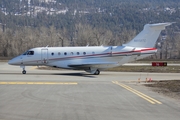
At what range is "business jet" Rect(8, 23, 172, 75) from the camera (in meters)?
35.6

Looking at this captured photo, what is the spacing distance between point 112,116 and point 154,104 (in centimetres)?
363

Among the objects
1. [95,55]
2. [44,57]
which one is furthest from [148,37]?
[44,57]

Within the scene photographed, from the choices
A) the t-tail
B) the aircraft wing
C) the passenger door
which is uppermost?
the t-tail

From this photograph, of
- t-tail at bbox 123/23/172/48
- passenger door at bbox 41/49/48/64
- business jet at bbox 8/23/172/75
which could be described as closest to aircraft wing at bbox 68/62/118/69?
business jet at bbox 8/23/172/75

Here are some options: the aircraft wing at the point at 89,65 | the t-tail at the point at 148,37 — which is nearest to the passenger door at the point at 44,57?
the aircraft wing at the point at 89,65

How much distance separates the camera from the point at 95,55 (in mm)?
35844

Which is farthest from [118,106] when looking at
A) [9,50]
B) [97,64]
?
[9,50]

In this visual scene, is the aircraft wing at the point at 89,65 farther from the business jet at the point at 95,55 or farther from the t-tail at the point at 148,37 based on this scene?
the t-tail at the point at 148,37

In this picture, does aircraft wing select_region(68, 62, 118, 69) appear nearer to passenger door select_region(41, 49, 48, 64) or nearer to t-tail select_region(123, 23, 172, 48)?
passenger door select_region(41, 49, 48, 64)

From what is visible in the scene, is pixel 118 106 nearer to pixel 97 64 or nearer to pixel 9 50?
pixel 97 64

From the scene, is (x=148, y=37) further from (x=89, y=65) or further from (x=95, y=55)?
(x=89, y=65)

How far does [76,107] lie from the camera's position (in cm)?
1431

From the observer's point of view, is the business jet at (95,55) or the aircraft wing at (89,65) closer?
the aircraft wing at (89,65)

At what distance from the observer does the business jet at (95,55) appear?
3562 centimetres
